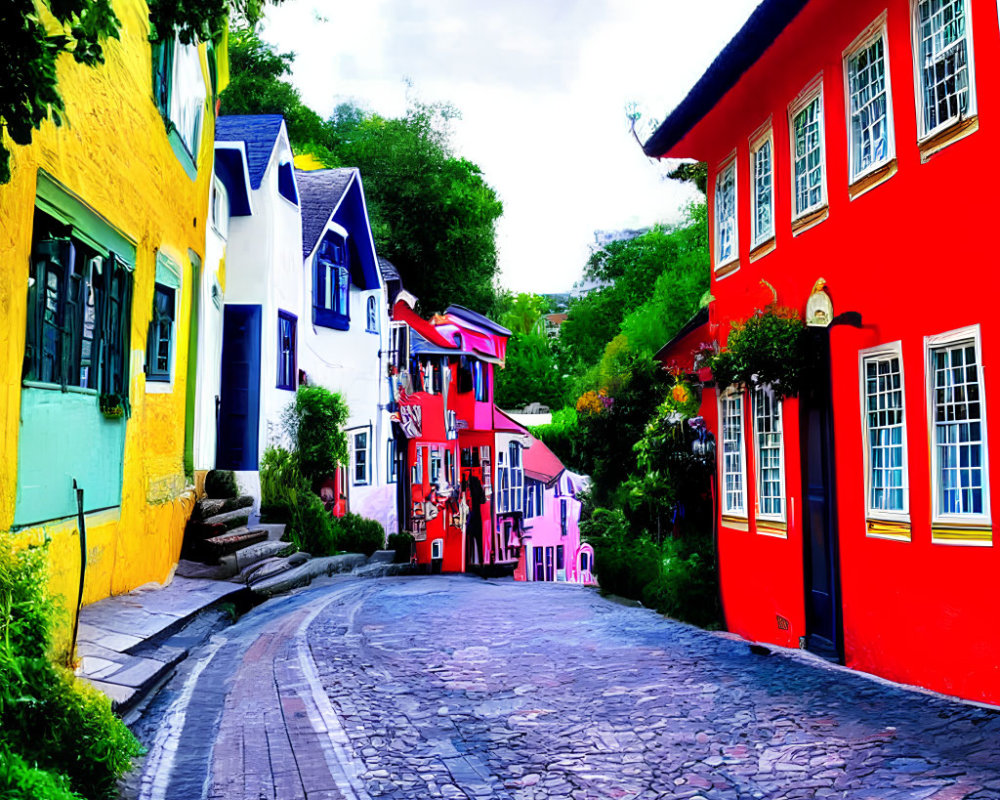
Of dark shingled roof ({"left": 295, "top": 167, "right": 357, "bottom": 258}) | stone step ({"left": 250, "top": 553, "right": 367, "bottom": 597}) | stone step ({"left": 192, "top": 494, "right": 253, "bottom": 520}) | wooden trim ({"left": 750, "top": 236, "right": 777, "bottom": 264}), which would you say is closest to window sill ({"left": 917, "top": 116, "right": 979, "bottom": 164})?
wooden trim ({"left": 750, "top": 236, "right": 777, "bottom": 264})

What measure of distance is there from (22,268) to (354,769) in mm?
4253

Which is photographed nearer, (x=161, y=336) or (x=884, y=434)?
(x=884, y=434)

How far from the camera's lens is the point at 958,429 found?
7.51 m

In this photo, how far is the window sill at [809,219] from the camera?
979cm

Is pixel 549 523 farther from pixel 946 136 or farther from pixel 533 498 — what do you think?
pixel 946 136

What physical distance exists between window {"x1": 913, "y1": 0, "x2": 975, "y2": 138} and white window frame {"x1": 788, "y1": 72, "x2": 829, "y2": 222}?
185 centimetres

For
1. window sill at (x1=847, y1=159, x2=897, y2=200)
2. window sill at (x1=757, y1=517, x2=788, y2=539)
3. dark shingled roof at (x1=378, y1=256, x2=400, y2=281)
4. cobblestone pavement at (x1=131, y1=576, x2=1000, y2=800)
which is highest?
dark shingled roof at (x1=378, y1=256, x2=400, y2=281)

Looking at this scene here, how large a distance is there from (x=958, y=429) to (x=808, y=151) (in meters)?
4.15

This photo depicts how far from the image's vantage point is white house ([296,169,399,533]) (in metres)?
22.6

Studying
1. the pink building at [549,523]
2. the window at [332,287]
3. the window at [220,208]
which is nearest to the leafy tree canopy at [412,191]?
the pink building at [549,523]

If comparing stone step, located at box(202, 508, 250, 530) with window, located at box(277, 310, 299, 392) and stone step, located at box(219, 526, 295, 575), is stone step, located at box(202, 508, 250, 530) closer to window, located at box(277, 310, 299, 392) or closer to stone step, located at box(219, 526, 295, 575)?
stone step, located at box(219, 526, 295, 575)

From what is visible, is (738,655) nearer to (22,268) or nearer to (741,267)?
(741,267)

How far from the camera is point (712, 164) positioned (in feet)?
44.7

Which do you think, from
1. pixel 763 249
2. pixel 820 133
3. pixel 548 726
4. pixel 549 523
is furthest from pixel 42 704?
pixel 549 523
